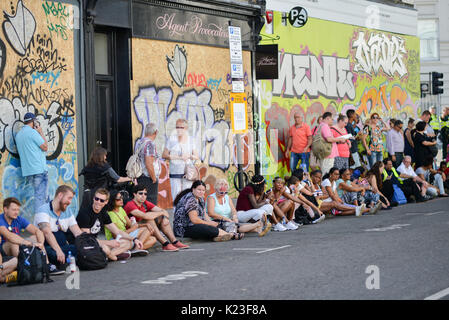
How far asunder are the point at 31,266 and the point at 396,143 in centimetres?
1518

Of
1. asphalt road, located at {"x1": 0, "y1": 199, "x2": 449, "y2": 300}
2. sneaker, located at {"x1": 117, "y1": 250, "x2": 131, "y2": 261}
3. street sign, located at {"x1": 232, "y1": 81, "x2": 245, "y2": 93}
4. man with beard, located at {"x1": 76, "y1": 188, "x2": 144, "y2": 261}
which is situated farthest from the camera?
street sign, located at {"x1": 232, "y1": 81, "x2": 245, "y2": 93}

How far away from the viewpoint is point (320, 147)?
67.3 ft

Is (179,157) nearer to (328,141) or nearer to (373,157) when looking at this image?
(328,141)

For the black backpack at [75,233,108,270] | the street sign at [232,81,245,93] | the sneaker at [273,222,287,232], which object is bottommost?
the sneaker at [273,222,287,232]

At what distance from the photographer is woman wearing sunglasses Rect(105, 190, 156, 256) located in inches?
504

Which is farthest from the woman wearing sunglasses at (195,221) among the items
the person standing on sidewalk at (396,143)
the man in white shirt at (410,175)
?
the person standing on sidewalk at (396,143)

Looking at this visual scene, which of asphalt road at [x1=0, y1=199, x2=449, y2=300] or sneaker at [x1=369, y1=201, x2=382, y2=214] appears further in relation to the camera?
sneaker at [x1=369, y1=201, x2=382, y2=214]

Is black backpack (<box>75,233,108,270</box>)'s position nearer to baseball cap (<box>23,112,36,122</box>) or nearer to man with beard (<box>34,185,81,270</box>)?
man with beard (<box>34,185,81,270</box>)

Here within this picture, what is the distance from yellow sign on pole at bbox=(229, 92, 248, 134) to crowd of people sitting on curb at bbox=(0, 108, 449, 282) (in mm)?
1459

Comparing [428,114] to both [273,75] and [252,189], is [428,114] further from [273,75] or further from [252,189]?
[252,189]

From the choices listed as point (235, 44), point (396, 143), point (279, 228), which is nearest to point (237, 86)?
point (235, 44)

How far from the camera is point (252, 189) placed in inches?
627

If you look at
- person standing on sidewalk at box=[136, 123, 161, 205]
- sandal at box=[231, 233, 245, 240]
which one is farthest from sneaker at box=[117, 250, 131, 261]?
person standing on sidewalk at box=[136, 123, 161, 205]

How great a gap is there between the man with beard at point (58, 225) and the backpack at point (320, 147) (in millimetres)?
9697
